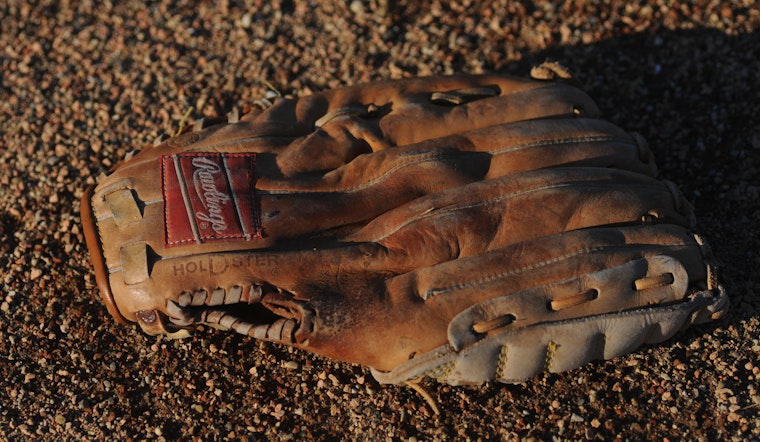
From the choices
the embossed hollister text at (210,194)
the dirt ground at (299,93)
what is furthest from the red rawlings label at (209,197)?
the dirt ground at (299,93)

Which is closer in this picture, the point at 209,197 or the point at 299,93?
the point at 209,197

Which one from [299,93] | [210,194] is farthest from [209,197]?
[299,93]

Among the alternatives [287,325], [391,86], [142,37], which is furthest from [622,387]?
[142,37]

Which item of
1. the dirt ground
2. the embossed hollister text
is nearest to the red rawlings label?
the embossed hollister text

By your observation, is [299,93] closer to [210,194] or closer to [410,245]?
[210,194]

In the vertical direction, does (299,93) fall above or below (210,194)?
below

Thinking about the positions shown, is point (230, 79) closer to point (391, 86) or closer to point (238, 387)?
point (391, 86)

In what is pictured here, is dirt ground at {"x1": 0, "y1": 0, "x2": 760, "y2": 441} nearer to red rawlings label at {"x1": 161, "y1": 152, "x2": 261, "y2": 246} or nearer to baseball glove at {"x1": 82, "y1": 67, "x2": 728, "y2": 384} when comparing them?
baseball glove at {"x1": 82, "y1": 67, "x2": 728, "y2": 384}
